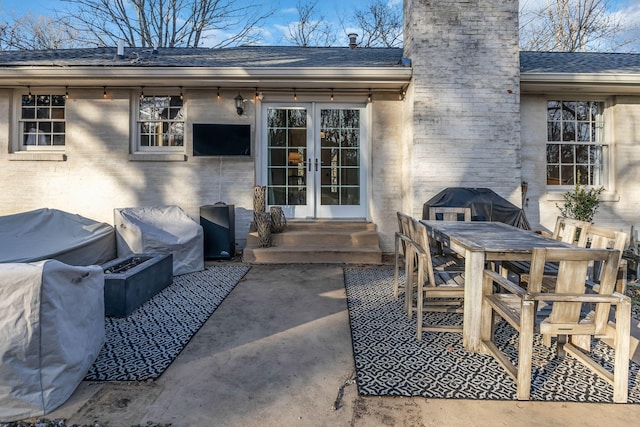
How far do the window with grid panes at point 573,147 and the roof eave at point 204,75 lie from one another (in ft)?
9.77

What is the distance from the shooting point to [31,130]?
617 centimetres

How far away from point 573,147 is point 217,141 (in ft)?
20.9

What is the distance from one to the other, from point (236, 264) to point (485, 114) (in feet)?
15.1

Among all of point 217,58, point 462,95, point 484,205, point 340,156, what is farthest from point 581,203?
point 217,58

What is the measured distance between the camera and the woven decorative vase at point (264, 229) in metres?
5.55

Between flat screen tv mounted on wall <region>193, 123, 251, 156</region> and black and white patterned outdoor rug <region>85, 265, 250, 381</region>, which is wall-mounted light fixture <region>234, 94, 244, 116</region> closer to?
flat screen tv mounted on wall <region>193, 123, 251, 156</region>

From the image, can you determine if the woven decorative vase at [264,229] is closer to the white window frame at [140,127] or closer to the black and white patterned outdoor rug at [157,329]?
the black and white patterned outdoor rug at [157,329]

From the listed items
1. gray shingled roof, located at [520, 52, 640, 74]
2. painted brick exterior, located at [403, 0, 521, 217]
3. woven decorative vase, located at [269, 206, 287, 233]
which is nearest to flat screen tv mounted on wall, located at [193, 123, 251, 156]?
woven decorative vase, located at [269, 206, 287, 233]

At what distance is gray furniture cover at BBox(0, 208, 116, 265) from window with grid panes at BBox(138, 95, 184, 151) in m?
2.01

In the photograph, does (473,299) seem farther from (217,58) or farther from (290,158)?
(217,58)

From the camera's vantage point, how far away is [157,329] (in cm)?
293

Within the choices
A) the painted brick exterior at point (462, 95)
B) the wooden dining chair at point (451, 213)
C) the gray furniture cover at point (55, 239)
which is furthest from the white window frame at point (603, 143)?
the gray furniture cover at point (55, 239)

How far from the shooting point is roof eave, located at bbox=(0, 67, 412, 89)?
17.7 feet

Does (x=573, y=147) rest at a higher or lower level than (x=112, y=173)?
higher
